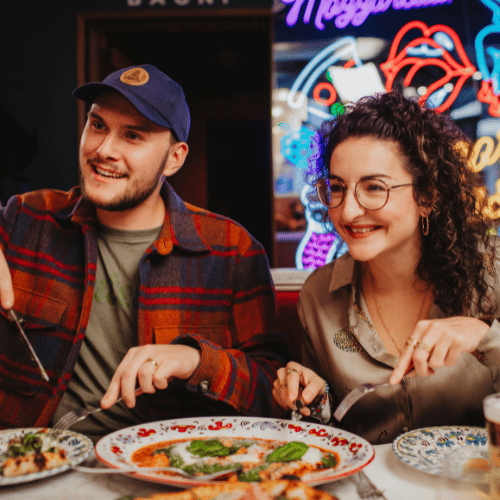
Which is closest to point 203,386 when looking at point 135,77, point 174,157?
point 174,157

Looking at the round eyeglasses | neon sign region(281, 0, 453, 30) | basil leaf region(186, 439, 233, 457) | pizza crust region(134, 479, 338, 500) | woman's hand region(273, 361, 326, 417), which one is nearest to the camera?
pizza crust region(134, 479, 338, 500)

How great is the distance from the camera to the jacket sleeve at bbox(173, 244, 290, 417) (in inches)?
52.6

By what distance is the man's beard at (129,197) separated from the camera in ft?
5.40

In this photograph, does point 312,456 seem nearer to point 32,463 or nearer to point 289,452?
point 289,452

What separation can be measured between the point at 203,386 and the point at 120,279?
21.8 inches

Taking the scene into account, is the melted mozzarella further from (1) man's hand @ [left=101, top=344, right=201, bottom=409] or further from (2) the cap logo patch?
(2) the cap logo patch

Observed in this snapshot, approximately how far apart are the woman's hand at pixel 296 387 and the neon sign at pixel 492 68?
366 cm

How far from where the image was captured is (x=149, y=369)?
1.14 metres

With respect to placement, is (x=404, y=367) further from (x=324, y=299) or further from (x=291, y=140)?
(x=291, y=140)

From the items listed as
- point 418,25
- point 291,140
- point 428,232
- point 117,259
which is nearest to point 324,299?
point 428,232

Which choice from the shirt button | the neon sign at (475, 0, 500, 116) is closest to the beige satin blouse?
the shirt button

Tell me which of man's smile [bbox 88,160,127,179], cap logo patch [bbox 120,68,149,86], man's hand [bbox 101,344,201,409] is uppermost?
cap logo patch [bbox 120,68,149,86]

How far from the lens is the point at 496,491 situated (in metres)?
0.74

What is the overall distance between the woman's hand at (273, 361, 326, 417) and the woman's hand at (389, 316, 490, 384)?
10.0 inches
